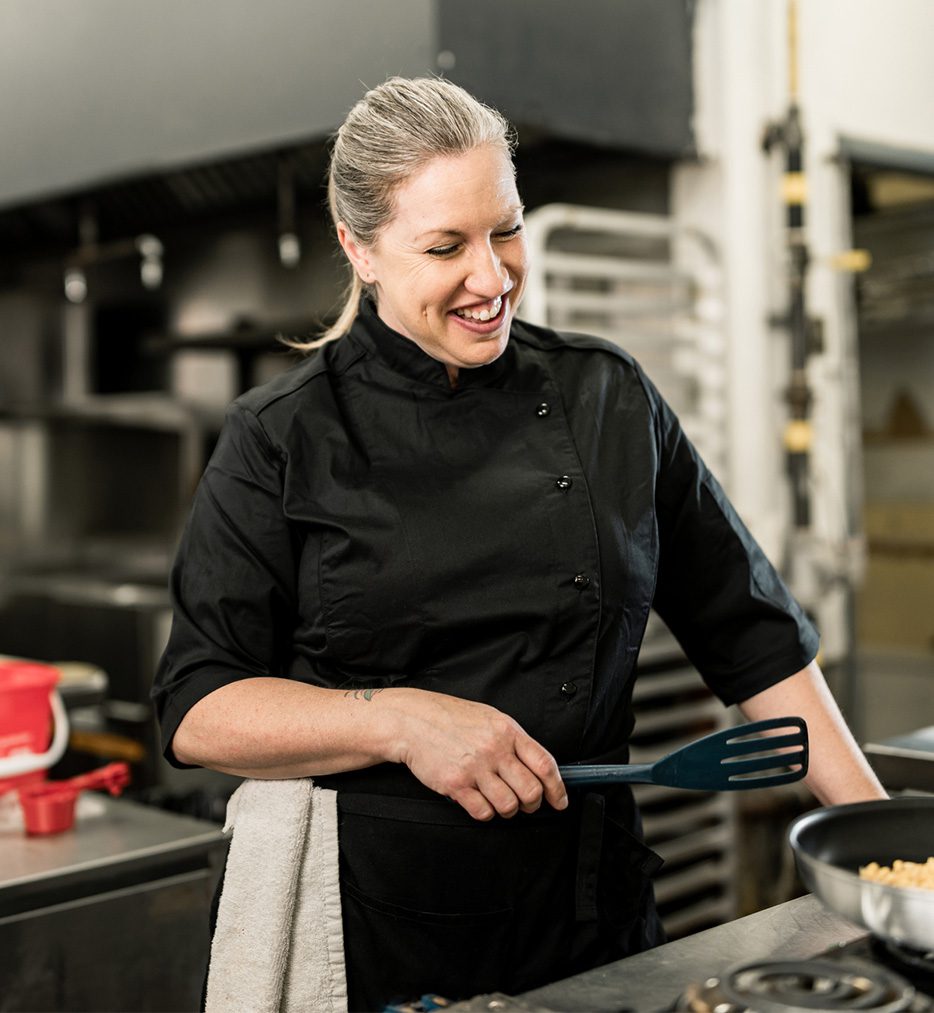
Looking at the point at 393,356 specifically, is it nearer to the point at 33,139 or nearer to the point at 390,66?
the point at 390,66

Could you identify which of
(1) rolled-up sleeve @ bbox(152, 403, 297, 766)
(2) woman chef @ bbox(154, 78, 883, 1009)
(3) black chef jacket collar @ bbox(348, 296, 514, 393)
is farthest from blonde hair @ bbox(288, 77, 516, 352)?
(1) rolled-up sleeve @ bbox(152, 403, 297, 766)

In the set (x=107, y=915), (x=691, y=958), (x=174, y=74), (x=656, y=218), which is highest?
(x=174, y=74)

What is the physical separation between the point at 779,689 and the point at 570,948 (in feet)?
1.35

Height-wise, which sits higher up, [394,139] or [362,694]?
[394,139]

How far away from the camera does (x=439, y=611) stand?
62.5 inches

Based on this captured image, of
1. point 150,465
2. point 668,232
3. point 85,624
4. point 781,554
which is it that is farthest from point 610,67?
point 150,465

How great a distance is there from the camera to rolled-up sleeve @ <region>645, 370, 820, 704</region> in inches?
68.5

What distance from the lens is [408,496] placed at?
1628mm

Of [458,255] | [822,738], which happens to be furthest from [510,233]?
[822,738]

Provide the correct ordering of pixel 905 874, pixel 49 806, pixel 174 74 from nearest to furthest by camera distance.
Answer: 1. pixel 905 874
2. pixel 49 806
3. pixel 174 74

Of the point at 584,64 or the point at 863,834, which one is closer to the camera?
the point at 863,834

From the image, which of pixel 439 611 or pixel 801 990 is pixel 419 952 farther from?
pixel 801 990

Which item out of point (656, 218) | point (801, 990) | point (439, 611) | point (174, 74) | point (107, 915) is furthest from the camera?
point (174, 74)

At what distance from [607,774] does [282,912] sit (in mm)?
427
